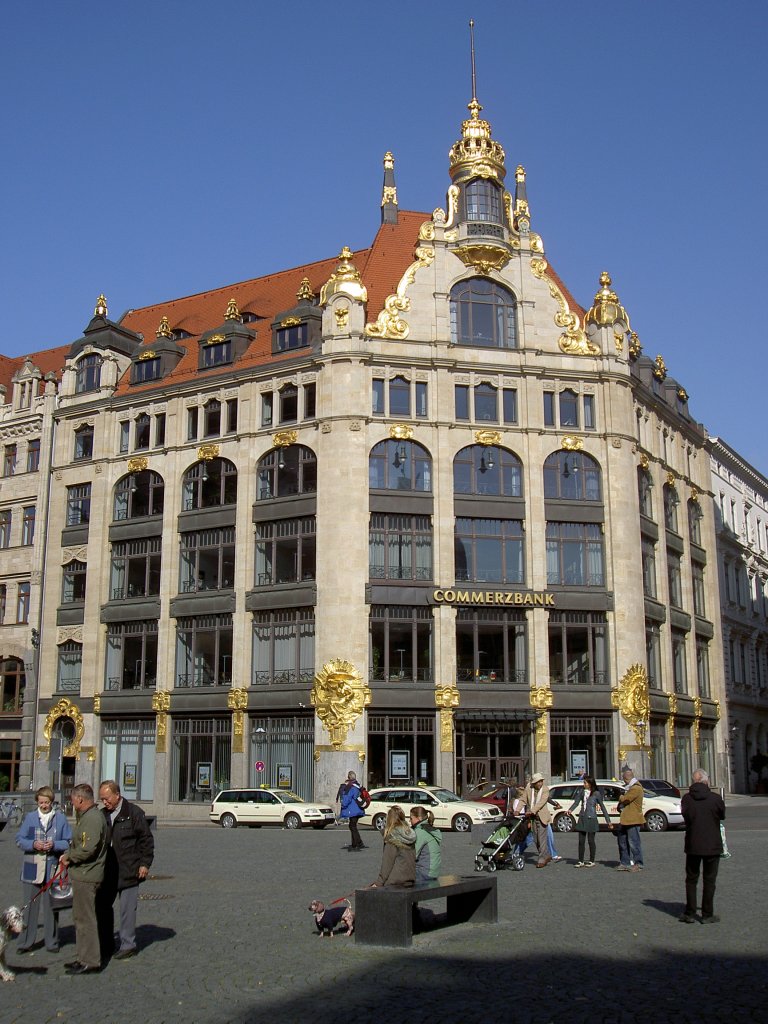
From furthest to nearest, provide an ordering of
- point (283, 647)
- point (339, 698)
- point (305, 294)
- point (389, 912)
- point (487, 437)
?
point (305, 294), point (487, 437), point (283, 647), point (339, 698), point (389, 912)

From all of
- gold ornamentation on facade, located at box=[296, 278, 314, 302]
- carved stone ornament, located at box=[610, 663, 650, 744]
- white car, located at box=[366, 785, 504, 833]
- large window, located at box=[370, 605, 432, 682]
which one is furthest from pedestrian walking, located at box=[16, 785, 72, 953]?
gold ornamentation on facade, located at box=[296, 278, 314, 302]

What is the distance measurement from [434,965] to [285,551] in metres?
39.3

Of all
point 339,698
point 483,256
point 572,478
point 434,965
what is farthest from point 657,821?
point 483,256

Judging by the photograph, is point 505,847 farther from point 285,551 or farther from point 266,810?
point 285,551

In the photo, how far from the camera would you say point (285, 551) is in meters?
51.2

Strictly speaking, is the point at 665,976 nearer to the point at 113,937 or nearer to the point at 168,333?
the point at 113,937

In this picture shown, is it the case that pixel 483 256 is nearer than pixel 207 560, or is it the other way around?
pixel 207 560

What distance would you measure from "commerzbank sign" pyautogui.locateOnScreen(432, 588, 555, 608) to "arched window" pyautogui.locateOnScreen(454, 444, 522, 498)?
177 inches

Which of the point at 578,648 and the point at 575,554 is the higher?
the point at 575,554

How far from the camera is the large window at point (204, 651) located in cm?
5126

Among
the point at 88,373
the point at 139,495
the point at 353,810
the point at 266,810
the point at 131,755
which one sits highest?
the point at 88,373

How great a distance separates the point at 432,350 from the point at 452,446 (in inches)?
179

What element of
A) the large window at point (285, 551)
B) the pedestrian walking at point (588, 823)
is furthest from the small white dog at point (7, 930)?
the large window at point (285, 551)

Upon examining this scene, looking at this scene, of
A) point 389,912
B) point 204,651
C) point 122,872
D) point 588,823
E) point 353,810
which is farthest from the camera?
point 204,651
